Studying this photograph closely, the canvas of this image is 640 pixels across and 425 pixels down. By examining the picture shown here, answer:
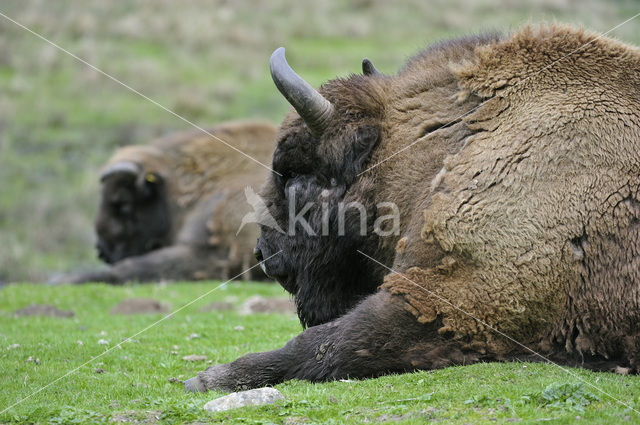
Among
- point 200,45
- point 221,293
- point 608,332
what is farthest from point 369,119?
point 200,45

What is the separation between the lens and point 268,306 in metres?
10.4

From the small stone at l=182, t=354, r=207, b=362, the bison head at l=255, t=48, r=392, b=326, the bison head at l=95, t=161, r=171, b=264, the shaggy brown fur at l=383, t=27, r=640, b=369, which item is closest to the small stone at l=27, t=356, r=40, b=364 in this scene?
the small stone at l=182, t=354, r=207, b=362

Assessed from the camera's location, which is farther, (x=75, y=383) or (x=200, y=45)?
(x=200, y=45)

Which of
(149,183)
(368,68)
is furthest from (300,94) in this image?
(149,183)

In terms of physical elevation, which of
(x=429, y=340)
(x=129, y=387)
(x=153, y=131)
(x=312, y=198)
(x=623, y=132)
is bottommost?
(x=129, y=387)

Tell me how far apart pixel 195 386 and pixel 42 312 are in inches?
193

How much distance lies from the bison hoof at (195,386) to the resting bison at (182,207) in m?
6.69

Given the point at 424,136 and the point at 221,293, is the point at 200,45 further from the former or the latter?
the point at 424,136

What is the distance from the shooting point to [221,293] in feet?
37.9

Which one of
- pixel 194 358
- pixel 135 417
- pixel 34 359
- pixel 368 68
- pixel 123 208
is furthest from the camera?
pixel 123 208

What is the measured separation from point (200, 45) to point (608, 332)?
2587 centimetres

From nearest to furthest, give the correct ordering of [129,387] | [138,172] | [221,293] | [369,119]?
[129,387], [369,119], [221,293], [138,172]

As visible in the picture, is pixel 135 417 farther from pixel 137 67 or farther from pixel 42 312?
pixel 137 67

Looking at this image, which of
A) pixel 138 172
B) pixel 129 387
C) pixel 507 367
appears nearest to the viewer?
pixel 507 367
